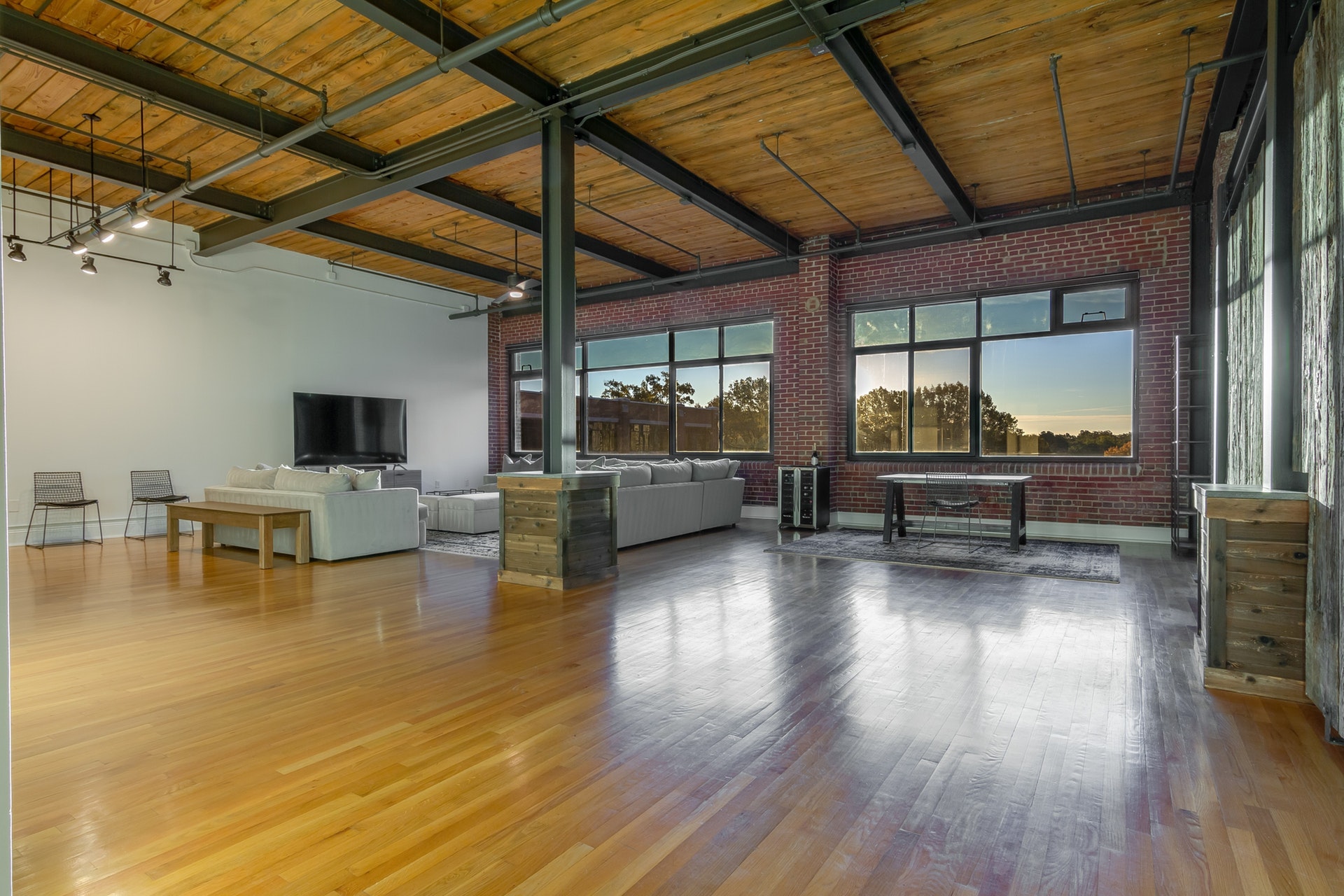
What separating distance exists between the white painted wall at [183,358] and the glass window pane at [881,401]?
7.13m

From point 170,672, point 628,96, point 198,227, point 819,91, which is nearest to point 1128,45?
point 819,91

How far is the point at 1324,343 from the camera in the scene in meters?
2.79

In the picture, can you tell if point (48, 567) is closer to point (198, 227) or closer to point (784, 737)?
point (198, 227)

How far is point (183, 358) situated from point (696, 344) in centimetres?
690

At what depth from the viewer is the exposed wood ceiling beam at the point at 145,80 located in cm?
452

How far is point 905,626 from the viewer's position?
162 inches

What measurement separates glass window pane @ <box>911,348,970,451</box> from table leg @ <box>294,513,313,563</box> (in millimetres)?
6941

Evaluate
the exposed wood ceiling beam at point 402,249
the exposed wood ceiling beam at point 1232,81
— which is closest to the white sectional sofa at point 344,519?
the exposed wood ceiling beam at point 402,249

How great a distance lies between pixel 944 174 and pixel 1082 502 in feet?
12.8

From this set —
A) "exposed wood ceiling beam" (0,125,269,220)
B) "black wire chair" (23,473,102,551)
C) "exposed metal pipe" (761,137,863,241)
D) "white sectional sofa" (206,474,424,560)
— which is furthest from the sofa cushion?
"exposed metal pipe" (761,137,863,241)

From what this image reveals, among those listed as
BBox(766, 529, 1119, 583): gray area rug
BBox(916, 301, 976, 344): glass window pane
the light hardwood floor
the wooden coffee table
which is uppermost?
BBox(916, 301, 976, 344): glass window pane

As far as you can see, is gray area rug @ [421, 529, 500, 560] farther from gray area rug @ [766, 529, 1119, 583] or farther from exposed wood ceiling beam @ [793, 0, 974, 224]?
exposed wood ceiling beam @ [793, 0, 974, 224]

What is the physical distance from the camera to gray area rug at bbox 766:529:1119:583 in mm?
5809

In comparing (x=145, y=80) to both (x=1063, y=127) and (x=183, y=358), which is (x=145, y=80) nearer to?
(x=183, y=358)
